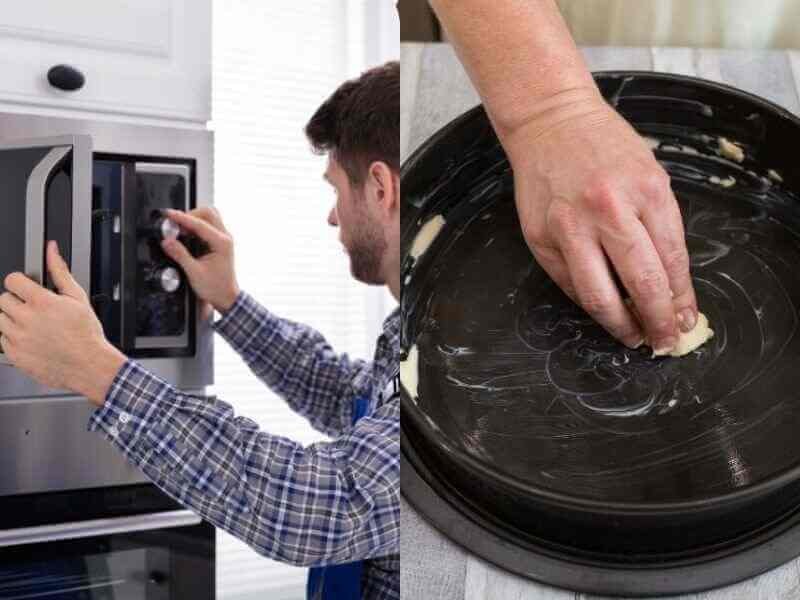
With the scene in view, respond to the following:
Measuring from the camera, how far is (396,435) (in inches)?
10.4

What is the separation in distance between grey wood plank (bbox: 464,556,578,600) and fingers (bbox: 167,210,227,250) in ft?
0.75

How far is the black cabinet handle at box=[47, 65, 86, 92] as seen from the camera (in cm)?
25

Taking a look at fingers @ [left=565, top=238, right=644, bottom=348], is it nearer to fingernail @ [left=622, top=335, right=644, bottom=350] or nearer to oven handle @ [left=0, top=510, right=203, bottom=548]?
fingernail @ [left=622, top=335, right=644, bottom=350]

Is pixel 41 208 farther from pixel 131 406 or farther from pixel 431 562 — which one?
pixel 431 562

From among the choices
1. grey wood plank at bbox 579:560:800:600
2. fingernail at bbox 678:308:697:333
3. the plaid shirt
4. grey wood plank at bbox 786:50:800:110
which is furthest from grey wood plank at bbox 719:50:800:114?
the plaid shirt

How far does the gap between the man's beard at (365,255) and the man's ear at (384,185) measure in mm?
12

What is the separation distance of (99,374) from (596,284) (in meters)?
0.28

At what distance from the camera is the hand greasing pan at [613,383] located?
0.36 metres

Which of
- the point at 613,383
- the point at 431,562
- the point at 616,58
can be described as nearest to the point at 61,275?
the point at 431,562

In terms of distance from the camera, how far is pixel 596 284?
15.9 inches

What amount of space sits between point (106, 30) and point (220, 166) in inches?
2.6

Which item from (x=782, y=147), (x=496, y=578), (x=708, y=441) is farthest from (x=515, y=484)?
(x=782, y=147)

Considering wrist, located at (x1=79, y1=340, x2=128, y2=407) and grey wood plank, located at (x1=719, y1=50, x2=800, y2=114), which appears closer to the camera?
wrist, located at (x1=79, y1=340, x2=128, y2=407)

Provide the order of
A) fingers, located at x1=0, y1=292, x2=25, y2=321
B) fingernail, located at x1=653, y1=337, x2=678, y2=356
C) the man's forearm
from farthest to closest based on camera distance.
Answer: fingernail, located at x1=653, y1=337, x2=678, y2=356, the man's forearm, fingers, located at x1=0, y1=292, x2=25, y2=321
